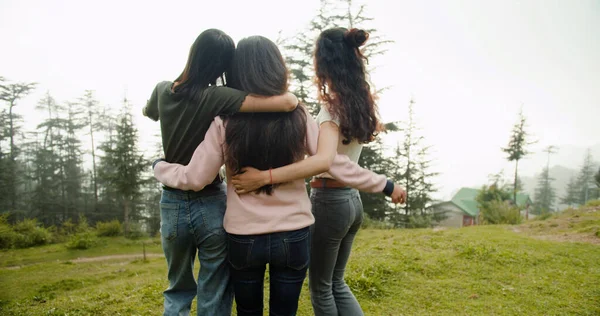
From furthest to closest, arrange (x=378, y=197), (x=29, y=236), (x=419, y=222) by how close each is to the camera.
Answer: (x=378, y=197) < (x=419, y=222) < (x=29, y=236)

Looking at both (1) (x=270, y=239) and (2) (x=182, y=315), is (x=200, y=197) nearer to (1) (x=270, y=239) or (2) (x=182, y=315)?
(1) (x=270, y=239)

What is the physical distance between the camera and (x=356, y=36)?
5.80 ft

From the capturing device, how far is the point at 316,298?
6.35 ft

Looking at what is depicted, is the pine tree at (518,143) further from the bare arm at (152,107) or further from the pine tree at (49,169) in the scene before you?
the pine tree at (49,169)

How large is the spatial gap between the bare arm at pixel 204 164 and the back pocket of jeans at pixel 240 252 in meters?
0.31

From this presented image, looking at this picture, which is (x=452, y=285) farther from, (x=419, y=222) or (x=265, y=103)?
(x=419, y=222)

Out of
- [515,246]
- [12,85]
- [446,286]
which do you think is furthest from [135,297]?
[12,85]

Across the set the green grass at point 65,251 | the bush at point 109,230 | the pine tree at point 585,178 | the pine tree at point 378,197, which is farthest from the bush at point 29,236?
the pine tree at point 585,178

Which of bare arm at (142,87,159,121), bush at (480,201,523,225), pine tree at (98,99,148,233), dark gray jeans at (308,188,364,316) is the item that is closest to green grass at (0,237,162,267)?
pine tree at (98,99,148,233)

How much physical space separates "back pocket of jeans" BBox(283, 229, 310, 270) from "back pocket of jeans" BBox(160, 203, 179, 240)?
573mm

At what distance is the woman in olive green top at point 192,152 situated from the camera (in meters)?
1.50

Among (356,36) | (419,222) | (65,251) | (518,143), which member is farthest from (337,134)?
(518,143)

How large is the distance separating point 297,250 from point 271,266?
5.7 inches

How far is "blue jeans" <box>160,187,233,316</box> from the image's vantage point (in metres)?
1.58
